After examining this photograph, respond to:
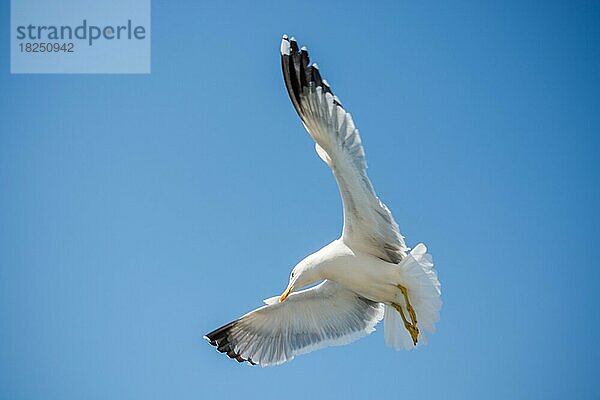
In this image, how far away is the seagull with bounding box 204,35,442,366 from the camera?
385cm

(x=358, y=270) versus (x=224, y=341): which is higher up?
(x=358, y=270)

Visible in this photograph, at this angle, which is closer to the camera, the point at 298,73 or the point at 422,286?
the point at 298,73

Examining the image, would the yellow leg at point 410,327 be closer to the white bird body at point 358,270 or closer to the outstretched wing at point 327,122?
the white bird body at point 358,270

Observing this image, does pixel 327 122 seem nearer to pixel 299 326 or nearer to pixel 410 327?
pixel 410 327

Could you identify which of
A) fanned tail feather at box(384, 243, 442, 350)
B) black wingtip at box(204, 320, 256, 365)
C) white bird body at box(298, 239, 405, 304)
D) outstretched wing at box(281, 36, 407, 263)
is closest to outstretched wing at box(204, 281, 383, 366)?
black wingtip at box(204, 320, 256, 365)

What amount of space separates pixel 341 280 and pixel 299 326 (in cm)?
58

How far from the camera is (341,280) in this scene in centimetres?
433

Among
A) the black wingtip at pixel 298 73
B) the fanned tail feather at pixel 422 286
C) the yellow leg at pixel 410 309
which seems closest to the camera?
the black wingtip at pixel 298 73

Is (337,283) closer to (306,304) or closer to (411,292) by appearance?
(306,304)

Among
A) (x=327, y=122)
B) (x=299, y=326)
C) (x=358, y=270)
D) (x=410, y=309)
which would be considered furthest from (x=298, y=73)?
(x=299, y=326)

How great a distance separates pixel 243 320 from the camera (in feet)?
15.6

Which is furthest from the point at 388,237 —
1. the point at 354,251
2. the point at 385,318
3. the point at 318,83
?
the point at 318,83

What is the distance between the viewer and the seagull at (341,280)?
385cm

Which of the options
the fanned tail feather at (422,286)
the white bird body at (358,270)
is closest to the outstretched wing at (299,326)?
the white bird body at (358,270)
